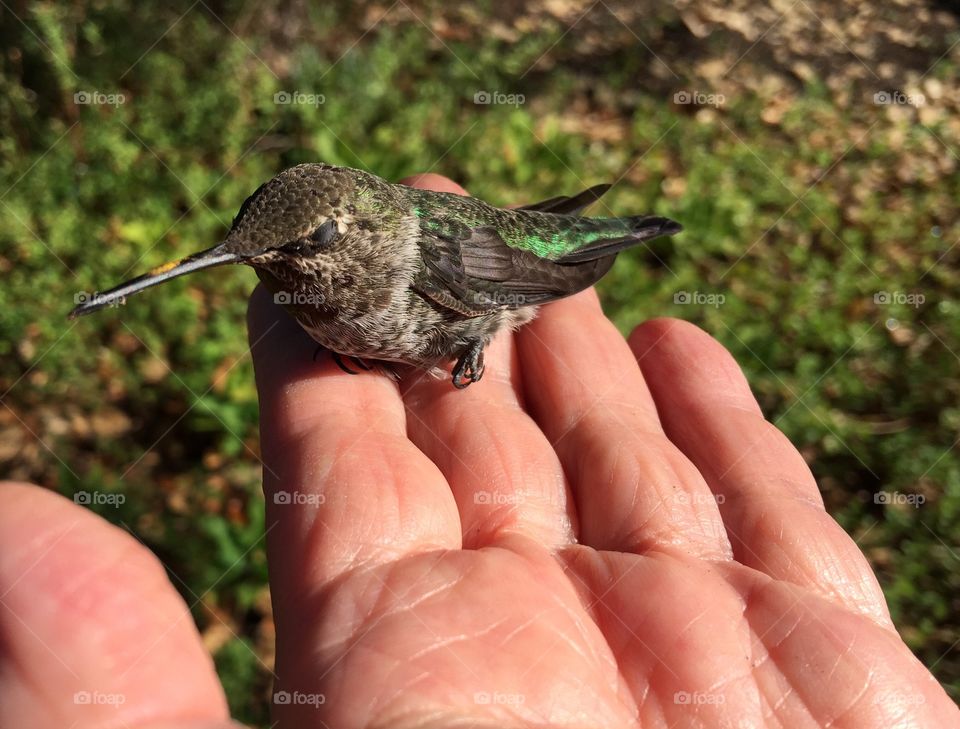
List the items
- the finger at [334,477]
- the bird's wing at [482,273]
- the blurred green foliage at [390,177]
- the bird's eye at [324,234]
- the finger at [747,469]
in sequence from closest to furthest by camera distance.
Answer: the finger at [334,477] < the finger at [747,469] < the bird's eye at [324,234] < the bird's wing at [482,273] < the blurred green foliage at [390,177]

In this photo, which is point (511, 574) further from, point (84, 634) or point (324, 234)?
point (324, 234)

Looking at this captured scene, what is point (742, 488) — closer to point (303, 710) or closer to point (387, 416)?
point (387, 416)

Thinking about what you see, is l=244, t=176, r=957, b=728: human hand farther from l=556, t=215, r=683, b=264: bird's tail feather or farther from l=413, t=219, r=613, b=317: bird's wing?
l=556, t=215, r=683, b=264: bird's tail feather

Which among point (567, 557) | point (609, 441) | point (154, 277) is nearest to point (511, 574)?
point (567, 557)

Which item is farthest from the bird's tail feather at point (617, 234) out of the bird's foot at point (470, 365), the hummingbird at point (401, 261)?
the bird's foot at point (470, 365)

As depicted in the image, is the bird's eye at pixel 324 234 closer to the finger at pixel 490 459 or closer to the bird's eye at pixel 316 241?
the bird's eye at pixel 316 241

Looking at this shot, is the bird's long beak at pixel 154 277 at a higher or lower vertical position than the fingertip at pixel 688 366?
higher

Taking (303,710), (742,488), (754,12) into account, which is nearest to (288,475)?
(303,710)

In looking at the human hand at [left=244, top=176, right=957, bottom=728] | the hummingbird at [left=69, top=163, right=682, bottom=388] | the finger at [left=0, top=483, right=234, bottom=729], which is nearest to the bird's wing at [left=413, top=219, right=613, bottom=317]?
the hummingbird at [left=69, top=163, right=682, bottom=388]
